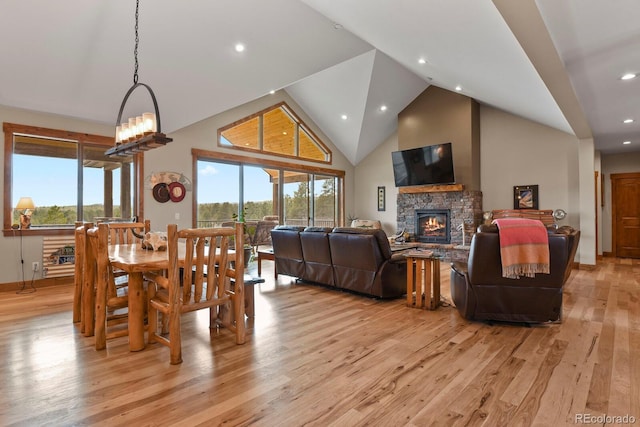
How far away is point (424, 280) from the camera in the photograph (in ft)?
12.5

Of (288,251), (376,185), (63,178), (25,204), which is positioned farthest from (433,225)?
(25,204)

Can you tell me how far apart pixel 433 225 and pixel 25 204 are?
781 cm

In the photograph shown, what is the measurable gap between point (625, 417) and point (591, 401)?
164 mm

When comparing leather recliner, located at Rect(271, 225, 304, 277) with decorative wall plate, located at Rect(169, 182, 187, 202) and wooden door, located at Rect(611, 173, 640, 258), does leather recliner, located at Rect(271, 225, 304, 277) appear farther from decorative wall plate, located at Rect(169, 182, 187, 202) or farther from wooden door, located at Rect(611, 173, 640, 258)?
wooden door, located at Rect(611, 173, 640, 258)

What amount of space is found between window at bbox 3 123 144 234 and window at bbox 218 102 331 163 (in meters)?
2.18

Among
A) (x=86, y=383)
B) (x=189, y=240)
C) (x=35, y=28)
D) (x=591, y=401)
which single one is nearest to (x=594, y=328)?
(x=591, y=401)

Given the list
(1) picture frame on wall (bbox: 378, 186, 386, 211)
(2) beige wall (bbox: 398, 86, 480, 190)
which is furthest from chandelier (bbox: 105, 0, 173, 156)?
(1) picture frame on wall (bbox: 378, 186, 386, 211)

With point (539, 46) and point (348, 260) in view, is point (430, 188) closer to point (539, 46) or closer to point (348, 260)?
point (348, 260)

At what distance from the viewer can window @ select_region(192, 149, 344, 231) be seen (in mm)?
7082

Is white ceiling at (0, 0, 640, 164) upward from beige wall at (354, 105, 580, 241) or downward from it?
upward

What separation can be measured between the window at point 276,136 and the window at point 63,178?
2178 millimetres

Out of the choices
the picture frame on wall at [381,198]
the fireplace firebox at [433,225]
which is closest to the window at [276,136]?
the picture frame on wall at [381,198]

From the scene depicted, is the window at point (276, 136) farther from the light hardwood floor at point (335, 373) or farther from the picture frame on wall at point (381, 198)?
the light hardwood floor at point (335, 373)

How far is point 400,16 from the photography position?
12.9 feet
